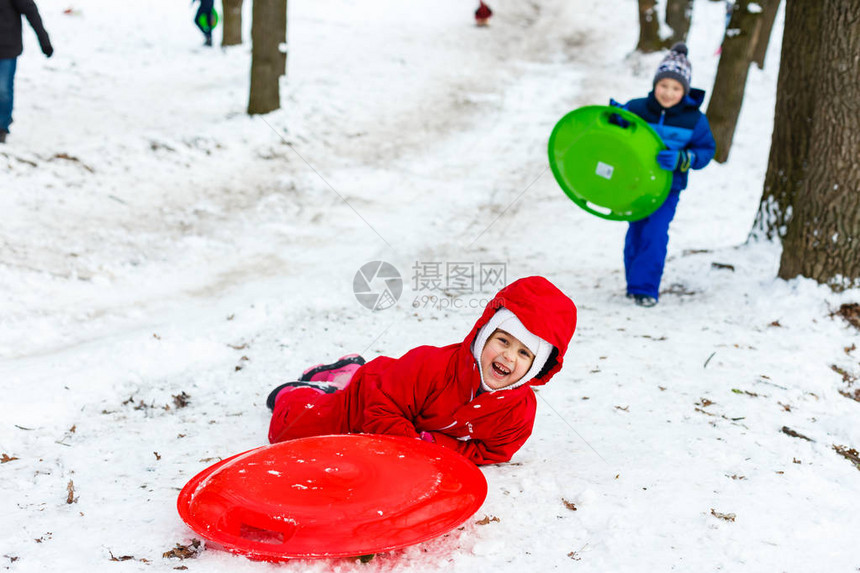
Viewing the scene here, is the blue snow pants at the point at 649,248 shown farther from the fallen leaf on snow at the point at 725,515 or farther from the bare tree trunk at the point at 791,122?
the fallen leaf on snow at the point at 725,515

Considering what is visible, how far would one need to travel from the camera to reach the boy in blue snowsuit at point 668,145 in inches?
193

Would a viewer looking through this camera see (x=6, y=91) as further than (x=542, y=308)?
Yes

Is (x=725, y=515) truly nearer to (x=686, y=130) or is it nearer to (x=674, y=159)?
(x=674, y=159)

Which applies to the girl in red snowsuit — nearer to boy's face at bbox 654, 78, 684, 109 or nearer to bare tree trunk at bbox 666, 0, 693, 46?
boy's face at bbox 654, 78, 684, 109

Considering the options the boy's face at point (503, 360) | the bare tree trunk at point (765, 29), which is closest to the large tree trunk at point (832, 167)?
the boy's face at point (503, 360)

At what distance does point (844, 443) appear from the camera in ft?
10.8

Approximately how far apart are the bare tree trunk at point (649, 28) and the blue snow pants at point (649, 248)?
9.75 m

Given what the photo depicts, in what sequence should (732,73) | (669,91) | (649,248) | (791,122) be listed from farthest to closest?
(732,73), (649,248), (791,122), (669,91)

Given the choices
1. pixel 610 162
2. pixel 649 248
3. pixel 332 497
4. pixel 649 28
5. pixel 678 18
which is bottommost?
pixel 332 497

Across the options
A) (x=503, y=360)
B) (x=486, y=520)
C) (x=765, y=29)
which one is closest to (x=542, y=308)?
(x=503, y=360)

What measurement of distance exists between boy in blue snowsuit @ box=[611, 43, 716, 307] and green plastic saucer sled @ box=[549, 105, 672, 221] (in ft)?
0.33

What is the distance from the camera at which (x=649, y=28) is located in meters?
13.8

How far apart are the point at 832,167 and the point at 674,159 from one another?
970 mm

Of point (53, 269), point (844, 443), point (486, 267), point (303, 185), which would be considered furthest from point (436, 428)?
point (303, 185)
